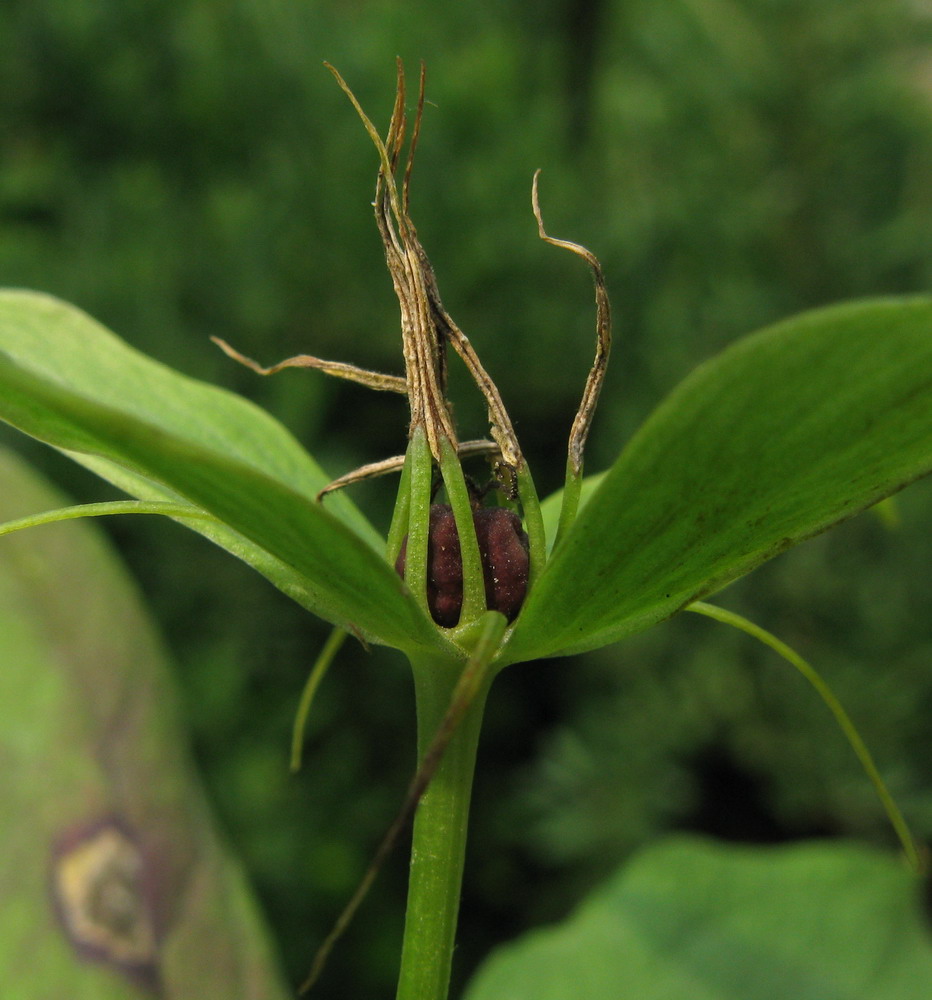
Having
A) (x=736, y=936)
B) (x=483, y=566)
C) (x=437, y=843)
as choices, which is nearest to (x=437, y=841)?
(x=437, y=843)

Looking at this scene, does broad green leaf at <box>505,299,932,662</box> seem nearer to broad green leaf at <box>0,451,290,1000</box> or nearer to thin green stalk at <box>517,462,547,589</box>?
thin green stalk at <box>517,462,547,589</box>

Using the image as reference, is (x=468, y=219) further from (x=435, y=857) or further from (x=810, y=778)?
(x=435, y=857)

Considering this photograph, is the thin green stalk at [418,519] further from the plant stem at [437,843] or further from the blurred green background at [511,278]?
the blurred green background at [511,278]

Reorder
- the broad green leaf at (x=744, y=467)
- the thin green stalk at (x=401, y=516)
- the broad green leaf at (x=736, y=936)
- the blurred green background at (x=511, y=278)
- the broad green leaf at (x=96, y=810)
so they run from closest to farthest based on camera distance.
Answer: the broad green leaf at (x=744, y=467)
the thin green stalk at (x=401, y=516)
the broad green leaf at (x=96, y=810)
the broad green leaf at (x=736, y=936)
the blurred green background at (x=511, y=278)

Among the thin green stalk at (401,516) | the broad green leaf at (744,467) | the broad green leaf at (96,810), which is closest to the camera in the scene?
the broad green leaf at (744,467)

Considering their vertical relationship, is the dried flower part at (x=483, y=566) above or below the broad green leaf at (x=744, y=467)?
below

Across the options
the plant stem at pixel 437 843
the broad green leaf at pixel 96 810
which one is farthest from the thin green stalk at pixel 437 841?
the broad green leaf at pixel 96 810

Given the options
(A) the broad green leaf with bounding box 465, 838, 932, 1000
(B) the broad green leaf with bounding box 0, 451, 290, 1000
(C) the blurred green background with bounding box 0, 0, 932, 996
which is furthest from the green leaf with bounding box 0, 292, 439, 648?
(C) the blurred green background with bounding box 0, 0, 932, 996
